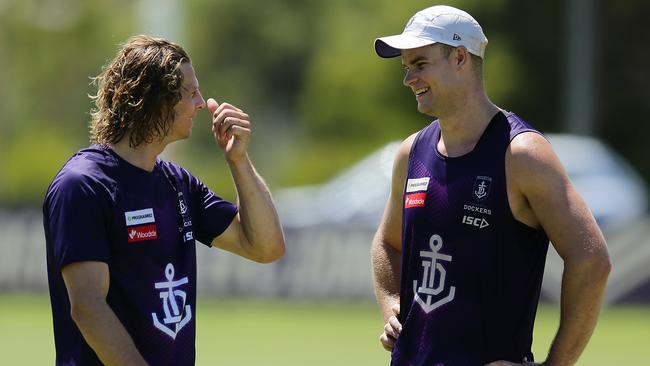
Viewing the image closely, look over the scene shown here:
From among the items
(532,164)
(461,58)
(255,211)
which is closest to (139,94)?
(255,211)

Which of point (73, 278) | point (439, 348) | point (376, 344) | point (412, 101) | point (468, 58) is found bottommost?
point (376, 344)

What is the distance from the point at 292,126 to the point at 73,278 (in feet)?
152

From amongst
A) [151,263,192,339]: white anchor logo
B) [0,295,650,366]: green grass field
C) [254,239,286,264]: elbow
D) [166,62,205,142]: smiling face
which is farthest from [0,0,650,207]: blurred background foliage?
[151,263,192,339]: white anchor logo

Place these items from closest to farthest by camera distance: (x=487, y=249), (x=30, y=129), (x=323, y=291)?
(x=487, y=249)
(x=323, y=291)
(x=30, y=129)

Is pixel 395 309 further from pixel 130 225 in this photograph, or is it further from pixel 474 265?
pixel 130 225

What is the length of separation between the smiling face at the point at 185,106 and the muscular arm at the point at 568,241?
1.43 metres

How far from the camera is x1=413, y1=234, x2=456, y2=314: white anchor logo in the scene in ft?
18.5

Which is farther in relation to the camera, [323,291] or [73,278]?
[323,291]

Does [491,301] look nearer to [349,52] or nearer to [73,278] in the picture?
[73,278]

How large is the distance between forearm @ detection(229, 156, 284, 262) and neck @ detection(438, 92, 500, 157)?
930mm

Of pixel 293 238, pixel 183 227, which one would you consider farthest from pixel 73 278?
pixel 293 238

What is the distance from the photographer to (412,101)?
3672cm

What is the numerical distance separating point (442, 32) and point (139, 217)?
1544 mm

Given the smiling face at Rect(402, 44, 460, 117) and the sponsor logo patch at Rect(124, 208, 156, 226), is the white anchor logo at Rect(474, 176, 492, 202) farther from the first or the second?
the sponsor logo patch at Rect(124, 208, 156, 226)
